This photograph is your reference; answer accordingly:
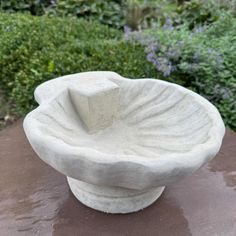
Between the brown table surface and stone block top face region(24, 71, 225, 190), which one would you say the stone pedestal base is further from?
stone block top face region(24, 71, 225, 190)

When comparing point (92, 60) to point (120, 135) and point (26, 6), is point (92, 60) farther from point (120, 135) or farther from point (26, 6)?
point (26, 6)

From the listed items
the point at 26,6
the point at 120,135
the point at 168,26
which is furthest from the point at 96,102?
the point at 26,6

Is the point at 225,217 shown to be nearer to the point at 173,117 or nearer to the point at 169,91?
the point at 173,117

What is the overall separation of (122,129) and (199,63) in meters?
1.41

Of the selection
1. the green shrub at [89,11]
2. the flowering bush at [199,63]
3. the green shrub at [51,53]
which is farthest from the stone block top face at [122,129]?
the green shrub at [89,11]

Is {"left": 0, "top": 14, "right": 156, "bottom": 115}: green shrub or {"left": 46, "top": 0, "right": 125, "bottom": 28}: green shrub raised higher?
{"left": 0, "top": 14, "right": 156, "bottom": 115}: green shrub

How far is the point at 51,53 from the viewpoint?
3449mm

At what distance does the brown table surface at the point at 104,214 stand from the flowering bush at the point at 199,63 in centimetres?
104

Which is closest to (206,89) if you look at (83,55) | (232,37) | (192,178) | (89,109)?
(232,37)

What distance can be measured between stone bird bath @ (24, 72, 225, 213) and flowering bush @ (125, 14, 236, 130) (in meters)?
1.12

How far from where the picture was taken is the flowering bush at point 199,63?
3.35m

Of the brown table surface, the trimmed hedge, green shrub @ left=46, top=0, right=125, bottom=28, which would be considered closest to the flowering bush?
the trimmed hedge

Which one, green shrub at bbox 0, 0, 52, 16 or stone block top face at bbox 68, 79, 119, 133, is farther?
green shrub at bbox 0, 0, 52, 16

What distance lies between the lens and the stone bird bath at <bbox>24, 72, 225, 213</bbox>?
1.63 m
